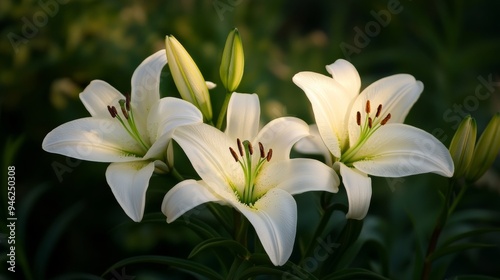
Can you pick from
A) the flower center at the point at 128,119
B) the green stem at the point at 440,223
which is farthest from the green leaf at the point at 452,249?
the flower center at the point at 128,119

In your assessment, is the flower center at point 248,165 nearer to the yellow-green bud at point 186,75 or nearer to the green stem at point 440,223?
the yellow-green bud at point 186,75

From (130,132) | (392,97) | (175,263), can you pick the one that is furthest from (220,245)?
(392,97)

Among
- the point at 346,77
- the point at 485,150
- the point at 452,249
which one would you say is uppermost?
the point at 346,77

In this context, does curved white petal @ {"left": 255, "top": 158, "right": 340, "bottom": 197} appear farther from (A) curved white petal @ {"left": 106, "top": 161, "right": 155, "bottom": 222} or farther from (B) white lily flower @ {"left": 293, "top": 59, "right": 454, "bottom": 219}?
(A) curved white petal @ {"left": 106, "top": 161, "right": 155, "bottom": 222}

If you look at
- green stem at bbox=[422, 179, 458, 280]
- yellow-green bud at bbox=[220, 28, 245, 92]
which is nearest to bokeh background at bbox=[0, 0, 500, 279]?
green stem at bbox=[422, 179, 458, 280]

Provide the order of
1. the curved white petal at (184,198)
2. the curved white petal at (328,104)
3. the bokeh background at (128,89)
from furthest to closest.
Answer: the bokeh background at (128,89) < the curved white petal at (328,104) < the curved white petal at (184,198)

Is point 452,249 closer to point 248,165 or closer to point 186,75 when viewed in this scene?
point 248,165
